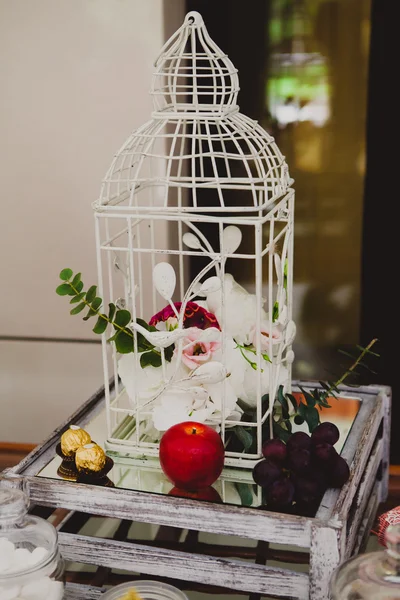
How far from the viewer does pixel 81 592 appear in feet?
3.24

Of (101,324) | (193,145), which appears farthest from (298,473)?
(193,145)

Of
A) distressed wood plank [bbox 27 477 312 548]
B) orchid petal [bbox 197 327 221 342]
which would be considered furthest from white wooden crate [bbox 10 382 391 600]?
orchid petal [bbox 197 327 221 342]

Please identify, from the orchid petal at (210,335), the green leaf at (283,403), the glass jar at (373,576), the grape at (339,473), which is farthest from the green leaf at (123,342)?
the glass jar at (373,576)

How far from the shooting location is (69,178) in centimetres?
155

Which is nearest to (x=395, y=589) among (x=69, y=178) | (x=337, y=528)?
(x=337, y=528)

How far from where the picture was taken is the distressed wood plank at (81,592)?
3.22 feet

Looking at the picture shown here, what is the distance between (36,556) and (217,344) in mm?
364

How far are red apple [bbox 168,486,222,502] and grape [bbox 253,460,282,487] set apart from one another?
0.06 metres

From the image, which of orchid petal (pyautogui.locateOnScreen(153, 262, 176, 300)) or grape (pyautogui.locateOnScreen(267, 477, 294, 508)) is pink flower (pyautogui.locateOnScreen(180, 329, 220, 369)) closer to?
orchid petal (pyautogui.locateOnScreen(153, 262, 176, 300))

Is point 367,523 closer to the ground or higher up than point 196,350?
closer to the ground

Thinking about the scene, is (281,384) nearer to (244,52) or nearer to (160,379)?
(160,379)

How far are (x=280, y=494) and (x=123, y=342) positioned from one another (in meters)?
0.31

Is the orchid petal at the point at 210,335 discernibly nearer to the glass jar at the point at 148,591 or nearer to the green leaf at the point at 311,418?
the green leaf at the point at 311,418

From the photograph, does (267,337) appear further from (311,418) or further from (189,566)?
(189,566)
